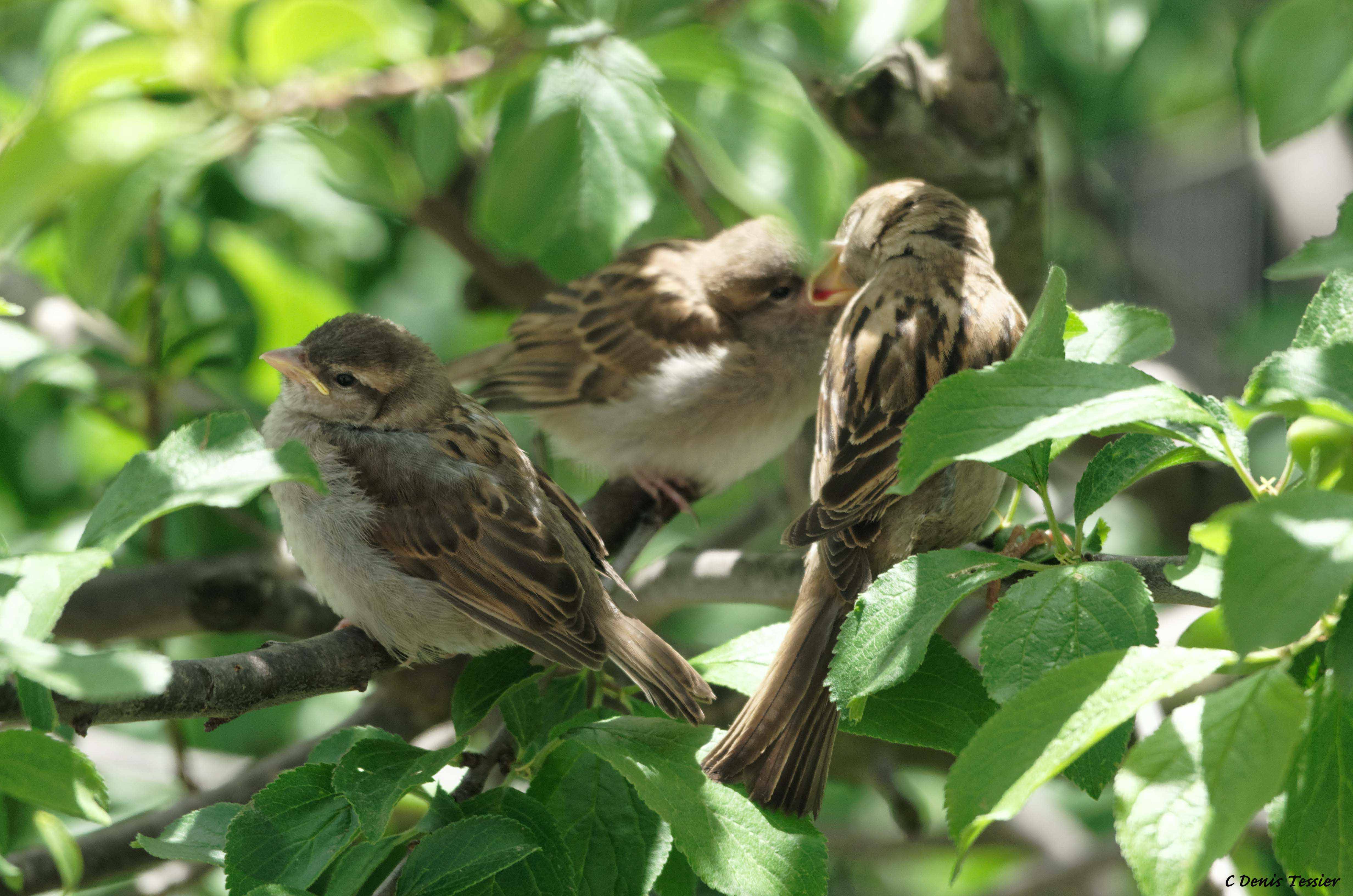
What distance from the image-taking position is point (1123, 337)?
1.53m

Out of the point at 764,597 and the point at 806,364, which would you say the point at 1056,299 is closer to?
the point at 764,597

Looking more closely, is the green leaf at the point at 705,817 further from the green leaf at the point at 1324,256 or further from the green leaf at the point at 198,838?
the green leaf at the point at 1324,256

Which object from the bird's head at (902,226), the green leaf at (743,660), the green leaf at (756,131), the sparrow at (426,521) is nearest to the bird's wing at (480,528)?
the sparrow at (426,521)

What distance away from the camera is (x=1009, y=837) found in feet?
11.0

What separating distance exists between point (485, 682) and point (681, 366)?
1.62 m

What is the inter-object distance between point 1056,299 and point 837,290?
5.86ft

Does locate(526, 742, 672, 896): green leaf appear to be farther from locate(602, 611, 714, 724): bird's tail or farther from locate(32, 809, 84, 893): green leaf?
locate(32, 809, 84, 893): green leaf

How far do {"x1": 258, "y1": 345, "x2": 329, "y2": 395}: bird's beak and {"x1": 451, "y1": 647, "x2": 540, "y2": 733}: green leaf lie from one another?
27.8 inches

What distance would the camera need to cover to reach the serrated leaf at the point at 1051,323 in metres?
1.19

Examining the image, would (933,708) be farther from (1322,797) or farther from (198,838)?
(198,838)

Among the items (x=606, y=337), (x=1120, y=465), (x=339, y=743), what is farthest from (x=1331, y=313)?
(x=606, y=337)

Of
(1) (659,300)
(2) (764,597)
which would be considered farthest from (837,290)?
(2) (764,597)

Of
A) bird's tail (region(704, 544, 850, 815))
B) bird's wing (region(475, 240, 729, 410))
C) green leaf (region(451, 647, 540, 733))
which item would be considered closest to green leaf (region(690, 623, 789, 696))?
bird's tail (region(704, 544, 850, 815))

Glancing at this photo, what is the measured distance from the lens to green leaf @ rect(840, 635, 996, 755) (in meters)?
1.41
